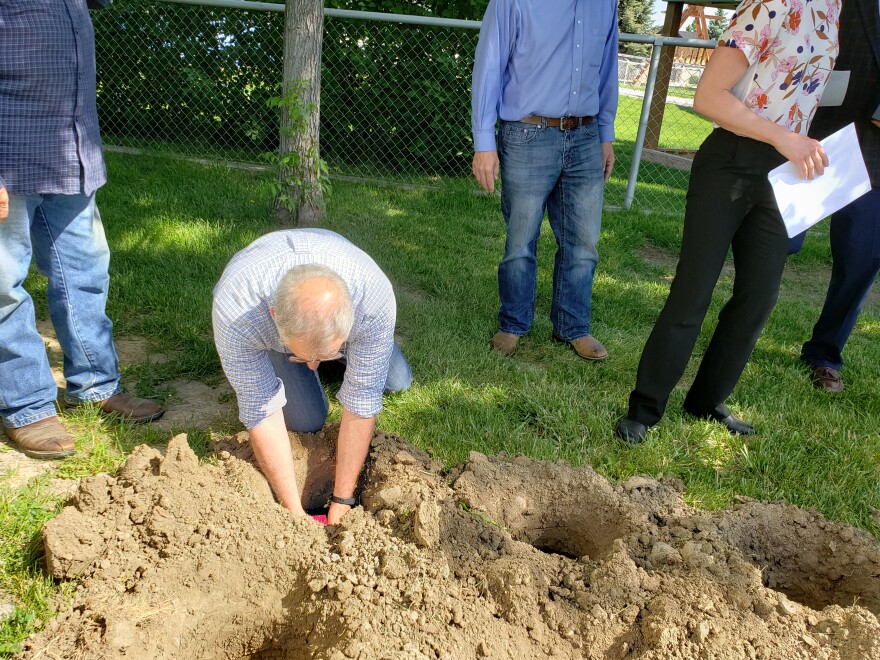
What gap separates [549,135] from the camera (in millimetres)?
3713

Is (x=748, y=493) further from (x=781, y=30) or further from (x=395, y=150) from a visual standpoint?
(x=395, y=150)

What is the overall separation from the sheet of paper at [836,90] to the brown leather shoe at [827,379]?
Result: 1451mm

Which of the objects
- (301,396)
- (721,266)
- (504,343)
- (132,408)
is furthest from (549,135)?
(132,408)

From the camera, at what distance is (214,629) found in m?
2.20

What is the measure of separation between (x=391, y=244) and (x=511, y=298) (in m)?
1.70

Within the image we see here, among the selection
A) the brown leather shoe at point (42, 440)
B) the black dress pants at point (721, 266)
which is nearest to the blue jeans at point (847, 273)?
the black dress pants at point (721, 266)

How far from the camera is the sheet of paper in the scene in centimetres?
311

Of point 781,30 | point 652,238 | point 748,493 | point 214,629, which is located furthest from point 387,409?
point 652,238

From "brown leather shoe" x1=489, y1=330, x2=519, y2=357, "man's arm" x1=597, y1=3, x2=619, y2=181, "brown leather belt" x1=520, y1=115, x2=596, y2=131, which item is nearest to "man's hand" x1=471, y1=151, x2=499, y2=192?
"brown leather belt" x1=520, y1=115, x2=596, y2=131

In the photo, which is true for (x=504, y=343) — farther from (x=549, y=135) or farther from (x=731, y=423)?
(x=731, y=423)

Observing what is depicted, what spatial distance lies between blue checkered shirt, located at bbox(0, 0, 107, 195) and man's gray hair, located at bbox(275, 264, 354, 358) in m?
1.30

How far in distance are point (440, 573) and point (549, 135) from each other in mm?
2387

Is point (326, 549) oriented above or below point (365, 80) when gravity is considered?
below

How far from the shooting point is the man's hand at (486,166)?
12.2 feet
